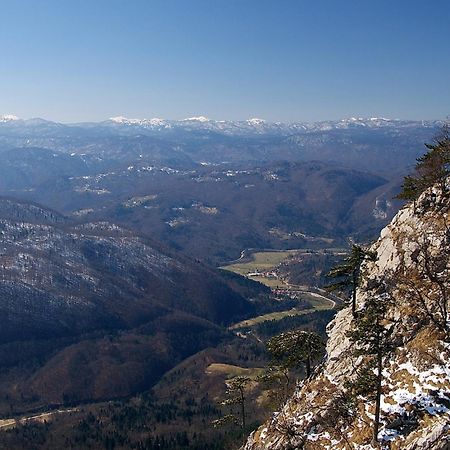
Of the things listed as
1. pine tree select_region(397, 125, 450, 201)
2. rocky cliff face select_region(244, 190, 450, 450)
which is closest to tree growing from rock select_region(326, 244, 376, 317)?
rocky cliff face select_region(244, 190, 450, 450)

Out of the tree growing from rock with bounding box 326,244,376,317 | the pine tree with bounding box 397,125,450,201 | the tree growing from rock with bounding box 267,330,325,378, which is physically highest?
the pine tree with bounding box 397,125,450,201

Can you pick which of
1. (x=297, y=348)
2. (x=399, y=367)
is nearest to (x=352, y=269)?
(x=297, y=348)

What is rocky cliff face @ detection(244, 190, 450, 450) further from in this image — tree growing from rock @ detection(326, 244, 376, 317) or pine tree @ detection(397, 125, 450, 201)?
tree growing from rock @ detection(326, 244, 376, 317)

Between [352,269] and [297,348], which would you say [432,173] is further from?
[297,348]

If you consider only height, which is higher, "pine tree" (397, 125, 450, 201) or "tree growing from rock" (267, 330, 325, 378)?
"pine tree" (397, 125, 450, 201)

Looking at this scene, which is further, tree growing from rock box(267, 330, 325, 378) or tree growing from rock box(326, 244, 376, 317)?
tree growing from rock box(267, 330, 325, 378)

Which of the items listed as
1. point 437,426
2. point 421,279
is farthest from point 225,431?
point 437,426

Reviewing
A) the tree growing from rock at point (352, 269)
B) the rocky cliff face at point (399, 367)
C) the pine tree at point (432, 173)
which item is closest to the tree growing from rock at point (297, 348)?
the rocky cliff face at point (399, 367)

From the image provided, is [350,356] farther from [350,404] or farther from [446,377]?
[446,377]
